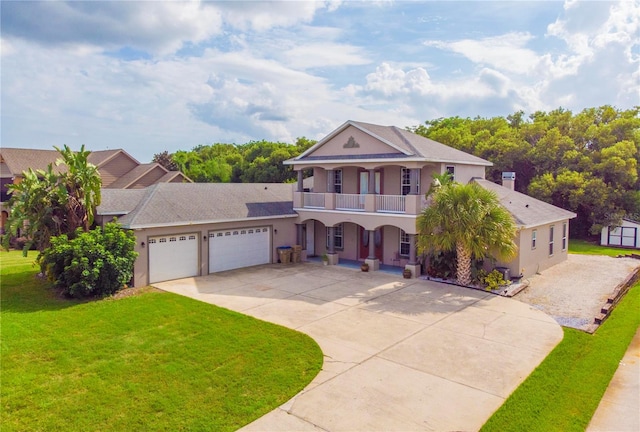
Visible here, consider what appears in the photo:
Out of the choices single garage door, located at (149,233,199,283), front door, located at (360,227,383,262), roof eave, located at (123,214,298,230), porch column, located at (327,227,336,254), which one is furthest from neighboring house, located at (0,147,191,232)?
front door, located at (360,227,383,262)

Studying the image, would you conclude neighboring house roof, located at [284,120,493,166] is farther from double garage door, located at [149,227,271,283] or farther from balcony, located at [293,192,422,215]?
double garage door, located at [149,227,271,283]

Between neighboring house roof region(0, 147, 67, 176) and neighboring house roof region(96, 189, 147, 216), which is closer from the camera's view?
neighboring house roof region(96, 189, 147, 216)

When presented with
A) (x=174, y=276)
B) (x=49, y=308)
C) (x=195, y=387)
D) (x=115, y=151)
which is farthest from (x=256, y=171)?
(x=195, y=387)

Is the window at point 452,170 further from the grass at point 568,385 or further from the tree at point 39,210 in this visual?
the tree at point 39,210

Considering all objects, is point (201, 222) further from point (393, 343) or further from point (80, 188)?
point (393, 343)

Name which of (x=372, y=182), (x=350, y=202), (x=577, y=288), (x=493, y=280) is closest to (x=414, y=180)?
(x=372, y=182)

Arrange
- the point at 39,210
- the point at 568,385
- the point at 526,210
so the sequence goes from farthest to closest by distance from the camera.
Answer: the point at 526,210
the point at 39,210
the point at 568,385
